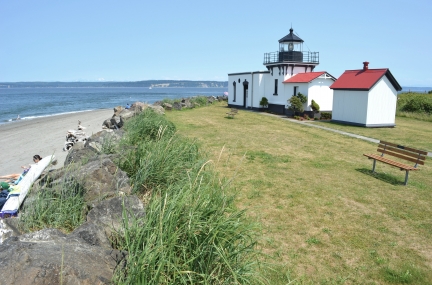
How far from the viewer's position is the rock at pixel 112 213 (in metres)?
3.83

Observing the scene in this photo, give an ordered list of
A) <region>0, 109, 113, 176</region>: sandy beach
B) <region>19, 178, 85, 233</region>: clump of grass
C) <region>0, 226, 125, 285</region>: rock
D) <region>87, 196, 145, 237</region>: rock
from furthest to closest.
A: <region>0, 109, 113, 176</region>: sandy beach, <region>19, 178, 85, 233</region>: clump of grass, <region>87, 196, 145, 237</region>: rock, <region>0, 226, 125, 285</region>: rock

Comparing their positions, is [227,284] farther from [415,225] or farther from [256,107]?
[256,107]

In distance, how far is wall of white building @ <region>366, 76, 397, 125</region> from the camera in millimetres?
20141

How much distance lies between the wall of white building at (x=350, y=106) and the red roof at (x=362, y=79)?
1.13 ft

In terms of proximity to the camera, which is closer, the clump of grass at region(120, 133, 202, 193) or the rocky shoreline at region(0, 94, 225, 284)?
the rocky shoreline at region(0, 94, 225, 284)

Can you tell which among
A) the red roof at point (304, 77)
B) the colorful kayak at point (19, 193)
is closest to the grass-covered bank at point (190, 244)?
the colorful kayak at point (19, 193)

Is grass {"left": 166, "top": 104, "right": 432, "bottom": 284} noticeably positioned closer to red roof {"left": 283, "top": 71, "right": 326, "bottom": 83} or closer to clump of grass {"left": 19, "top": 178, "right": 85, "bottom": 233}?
clump of grass {"left": 19, "top": 178, "right": 85, "bottom": 233}

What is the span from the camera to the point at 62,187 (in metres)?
4.98

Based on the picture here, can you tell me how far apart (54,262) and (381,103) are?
21.5m

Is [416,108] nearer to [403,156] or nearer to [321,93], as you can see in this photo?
[321,93]

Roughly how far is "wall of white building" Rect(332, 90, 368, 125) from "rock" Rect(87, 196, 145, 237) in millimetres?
19164

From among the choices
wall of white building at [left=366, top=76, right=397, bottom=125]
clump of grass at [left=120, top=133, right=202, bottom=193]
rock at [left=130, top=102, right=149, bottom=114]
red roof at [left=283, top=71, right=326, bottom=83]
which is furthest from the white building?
clump of grass at [left=120, top=133, right=202, bottom=193]

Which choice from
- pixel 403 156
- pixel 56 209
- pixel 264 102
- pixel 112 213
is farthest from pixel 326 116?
pixel 112 213

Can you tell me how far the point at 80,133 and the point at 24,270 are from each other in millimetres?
16070
